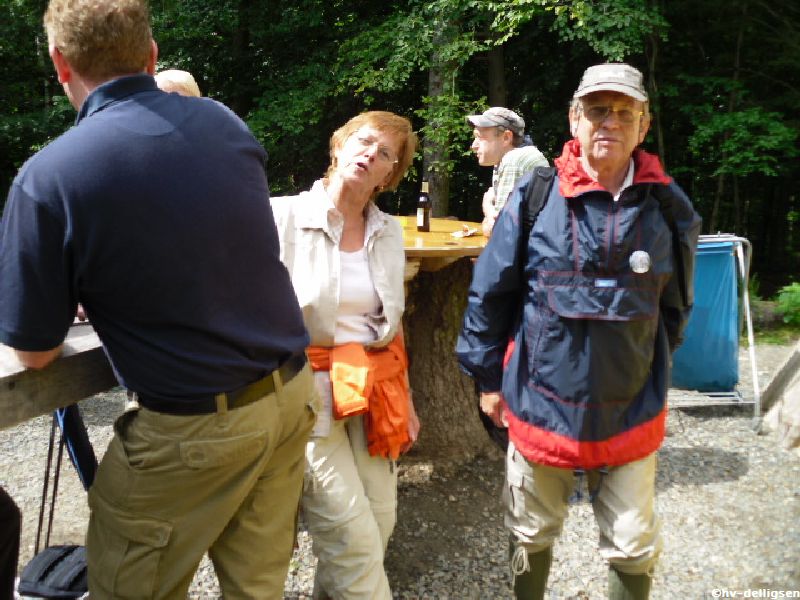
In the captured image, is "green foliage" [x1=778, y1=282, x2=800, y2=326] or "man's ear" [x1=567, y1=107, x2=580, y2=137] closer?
"man's ear" [x1=567, y1=107, x2=580, y2=137]

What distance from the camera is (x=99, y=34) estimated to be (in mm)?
1479

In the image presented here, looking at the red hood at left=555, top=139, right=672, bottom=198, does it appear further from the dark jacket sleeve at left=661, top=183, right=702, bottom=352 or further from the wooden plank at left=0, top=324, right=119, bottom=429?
the wooden plank at left=0, top=324, right=119, bottom=429

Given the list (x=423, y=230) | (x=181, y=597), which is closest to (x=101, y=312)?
(x=181, y=597)

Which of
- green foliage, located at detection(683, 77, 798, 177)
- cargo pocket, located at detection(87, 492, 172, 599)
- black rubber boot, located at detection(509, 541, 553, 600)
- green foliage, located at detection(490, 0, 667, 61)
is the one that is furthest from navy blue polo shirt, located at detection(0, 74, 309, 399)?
green foliage, located at detection(683, 77, 798, 177)

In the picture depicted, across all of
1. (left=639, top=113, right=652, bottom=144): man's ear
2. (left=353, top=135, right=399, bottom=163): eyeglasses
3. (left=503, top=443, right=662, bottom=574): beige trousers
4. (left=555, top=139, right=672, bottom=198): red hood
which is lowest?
(left=503, top=443, right=662, bottom=574): beige trousers

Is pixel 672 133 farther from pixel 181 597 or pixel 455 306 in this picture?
pixel 181 597

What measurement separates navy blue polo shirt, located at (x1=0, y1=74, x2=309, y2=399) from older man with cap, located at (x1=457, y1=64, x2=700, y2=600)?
96 centimetres

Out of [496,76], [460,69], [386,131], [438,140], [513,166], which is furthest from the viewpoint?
[460,69]

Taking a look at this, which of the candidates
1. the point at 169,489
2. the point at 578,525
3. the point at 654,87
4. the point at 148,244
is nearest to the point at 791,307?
the point at 654,87

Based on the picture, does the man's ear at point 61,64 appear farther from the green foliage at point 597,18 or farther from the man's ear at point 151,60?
the green foliage at point 597,18

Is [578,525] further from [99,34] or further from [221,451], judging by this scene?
[99,34]

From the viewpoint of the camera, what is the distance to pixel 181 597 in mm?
1684

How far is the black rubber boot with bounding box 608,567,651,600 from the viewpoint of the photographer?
232cm

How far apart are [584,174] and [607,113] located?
21 cm
